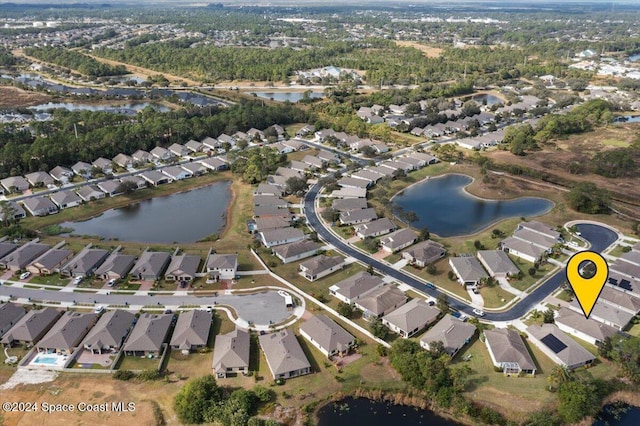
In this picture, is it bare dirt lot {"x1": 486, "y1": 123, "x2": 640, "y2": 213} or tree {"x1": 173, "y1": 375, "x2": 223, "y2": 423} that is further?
bare dirt lot {"x1": 486, "y1": 123, "x2": 640, "y2": 213}

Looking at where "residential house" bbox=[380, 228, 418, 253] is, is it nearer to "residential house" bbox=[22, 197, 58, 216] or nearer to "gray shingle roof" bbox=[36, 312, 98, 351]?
"gray shingle roof" bbox=[36, 312, 98, 351]

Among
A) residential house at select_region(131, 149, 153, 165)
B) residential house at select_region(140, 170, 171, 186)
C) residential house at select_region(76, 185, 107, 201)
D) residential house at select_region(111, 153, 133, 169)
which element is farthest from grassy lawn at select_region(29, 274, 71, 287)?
residential house at select_region(131, 149, 153, 165)

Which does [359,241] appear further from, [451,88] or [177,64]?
[177,64]

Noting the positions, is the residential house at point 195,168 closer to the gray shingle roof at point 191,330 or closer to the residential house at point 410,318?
the gray shingle roof at point 191,330

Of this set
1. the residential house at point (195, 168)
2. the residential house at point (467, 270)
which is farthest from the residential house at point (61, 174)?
the residential house at point (467, 270)

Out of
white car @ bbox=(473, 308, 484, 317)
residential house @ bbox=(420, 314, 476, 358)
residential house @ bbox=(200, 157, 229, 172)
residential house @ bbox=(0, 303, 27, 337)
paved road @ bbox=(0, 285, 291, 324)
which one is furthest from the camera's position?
residential house @ bbox=(200, 157, 229, 172)

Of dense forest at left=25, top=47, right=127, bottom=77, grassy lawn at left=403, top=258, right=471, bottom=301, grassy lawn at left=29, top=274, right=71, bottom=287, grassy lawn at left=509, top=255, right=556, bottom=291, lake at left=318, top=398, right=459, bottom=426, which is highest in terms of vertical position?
dense forest at left=25, top=47, right=127, bottom=77

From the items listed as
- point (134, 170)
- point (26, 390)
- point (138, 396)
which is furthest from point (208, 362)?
point (134, 170)

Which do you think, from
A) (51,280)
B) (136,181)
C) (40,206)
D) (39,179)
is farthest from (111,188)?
(51,280)
